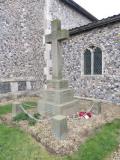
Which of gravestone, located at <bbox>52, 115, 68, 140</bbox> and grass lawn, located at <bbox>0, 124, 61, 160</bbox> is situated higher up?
gravestone, located at <bbox>52, 115, 68, 140</bbox>

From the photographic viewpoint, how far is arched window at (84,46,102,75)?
9.87m

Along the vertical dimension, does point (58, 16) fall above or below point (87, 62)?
above

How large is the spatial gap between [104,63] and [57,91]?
3918 millimetres

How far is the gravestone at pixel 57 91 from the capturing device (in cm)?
660

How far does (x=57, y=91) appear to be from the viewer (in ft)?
21.7

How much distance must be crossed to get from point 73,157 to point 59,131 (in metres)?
0.87

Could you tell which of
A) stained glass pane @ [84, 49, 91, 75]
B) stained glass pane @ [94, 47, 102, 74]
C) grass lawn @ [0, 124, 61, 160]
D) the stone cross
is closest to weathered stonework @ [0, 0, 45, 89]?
stained glass pane @ [84, 49, 91, 75]

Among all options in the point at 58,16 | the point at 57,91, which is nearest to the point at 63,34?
the point at 57,91

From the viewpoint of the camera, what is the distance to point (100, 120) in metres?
6.27

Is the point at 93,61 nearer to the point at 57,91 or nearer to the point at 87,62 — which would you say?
the point at 87,62

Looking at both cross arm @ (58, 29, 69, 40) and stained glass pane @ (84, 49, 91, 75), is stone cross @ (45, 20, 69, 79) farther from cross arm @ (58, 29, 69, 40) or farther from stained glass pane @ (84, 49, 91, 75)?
stained glass pane @ (84, 49, 91, 75)

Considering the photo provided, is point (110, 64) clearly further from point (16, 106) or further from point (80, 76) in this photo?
point (16, 106)

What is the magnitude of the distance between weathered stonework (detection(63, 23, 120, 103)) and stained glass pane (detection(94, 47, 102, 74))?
0.28 meters

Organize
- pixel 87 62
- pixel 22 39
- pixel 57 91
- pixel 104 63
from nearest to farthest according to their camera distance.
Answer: pixel 57 91, pixel 104 63, pixel 87 62, pixel 22 39
